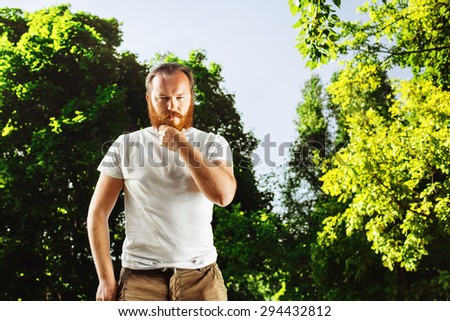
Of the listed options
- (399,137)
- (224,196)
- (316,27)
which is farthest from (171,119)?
(399,137)

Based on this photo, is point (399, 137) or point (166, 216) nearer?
point (166, 216)

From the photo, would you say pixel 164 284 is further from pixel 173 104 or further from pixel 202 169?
pixel 173 104

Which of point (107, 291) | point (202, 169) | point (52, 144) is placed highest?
point (52, 144)

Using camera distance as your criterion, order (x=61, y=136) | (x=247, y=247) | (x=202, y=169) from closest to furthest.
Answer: (x=202, y=169), (x=61, y=136), (x=247, y=247)

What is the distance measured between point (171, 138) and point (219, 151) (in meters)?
0.17

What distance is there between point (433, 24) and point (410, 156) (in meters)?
2.49

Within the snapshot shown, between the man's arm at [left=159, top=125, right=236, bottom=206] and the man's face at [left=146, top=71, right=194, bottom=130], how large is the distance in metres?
0.07

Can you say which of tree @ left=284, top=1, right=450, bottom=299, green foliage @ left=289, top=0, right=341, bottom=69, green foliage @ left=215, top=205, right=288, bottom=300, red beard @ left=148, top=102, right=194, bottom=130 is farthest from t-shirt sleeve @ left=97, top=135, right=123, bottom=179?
green foliage @ left=215, top=205, right=288, bottom=300

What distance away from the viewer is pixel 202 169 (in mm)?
1523

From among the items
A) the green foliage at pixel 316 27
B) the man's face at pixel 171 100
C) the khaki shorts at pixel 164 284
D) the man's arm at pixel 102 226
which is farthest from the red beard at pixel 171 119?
the green foliage at pixel 316 27

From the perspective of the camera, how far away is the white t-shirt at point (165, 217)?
60.6 inches

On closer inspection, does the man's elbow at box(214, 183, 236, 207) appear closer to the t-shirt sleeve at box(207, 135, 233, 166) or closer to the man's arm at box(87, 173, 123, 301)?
the t-shirt sleeve at box(207, 135, 233, 166)
